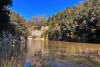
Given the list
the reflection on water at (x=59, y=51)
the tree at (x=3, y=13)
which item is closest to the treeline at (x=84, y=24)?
the reflection on water at (x=59, y=51)

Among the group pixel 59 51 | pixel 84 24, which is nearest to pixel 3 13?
pixel 59 51

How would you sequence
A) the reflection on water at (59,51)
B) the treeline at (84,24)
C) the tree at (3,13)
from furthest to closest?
the treeline at (84,24) → the tree at (3,13) → the reflection on water at (59,51)

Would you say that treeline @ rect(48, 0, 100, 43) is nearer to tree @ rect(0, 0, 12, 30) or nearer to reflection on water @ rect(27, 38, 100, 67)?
reflection on water @ rect(27, 38, 100, 67)

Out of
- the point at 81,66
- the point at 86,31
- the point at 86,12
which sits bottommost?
the point at 81,66

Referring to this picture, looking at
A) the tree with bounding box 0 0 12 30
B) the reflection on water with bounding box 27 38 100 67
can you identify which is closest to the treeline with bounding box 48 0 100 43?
the reflection on water with bounding box 27 38 100 67

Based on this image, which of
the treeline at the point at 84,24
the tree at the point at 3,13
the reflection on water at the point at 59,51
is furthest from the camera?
the treeline at the point at 84,24

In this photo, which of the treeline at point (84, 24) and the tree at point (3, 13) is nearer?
the tree at point (3, 13)

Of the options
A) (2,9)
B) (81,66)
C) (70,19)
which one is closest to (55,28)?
(70,19)

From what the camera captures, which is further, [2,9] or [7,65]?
[2,9]

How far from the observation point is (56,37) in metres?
85.8

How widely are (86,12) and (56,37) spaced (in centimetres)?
2754

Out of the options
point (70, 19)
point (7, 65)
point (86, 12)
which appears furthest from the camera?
point (70, 19)

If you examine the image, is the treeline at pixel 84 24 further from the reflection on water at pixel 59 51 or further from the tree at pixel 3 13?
the tree at pixel 3 13

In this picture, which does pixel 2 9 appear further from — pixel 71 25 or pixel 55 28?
pixel 55 28
